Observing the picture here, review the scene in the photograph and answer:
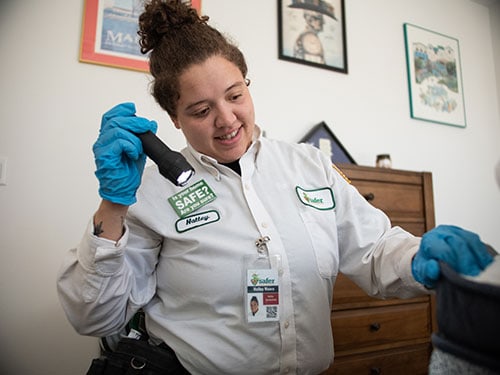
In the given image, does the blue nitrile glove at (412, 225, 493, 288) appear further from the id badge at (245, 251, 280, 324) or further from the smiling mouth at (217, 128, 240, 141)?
the smiling mouth at (217, 128, 240, 141)

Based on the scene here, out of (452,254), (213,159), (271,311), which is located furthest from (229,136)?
(452,254)

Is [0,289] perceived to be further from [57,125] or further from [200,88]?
[200,88]

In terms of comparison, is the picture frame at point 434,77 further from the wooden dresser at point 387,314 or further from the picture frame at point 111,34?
the picture frame at point 111,34

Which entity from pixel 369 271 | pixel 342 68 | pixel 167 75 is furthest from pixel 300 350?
pixel 342 68

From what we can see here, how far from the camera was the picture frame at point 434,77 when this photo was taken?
2.39 metres

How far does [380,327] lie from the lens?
1439 mm

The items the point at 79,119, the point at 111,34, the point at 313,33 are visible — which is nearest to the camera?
the point at 79,119

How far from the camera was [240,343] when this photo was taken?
73 centimetres

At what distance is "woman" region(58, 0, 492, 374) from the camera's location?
0.71 meters

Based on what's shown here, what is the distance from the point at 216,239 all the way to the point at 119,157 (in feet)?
0.91

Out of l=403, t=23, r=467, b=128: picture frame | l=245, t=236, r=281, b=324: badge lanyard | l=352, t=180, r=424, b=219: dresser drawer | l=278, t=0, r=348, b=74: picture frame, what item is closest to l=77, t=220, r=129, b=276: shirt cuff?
l=245, t=236, r=281, b=324: badge lanyard

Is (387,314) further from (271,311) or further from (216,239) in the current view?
(216,239)

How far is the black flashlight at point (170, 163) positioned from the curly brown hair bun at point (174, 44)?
8.6 inches

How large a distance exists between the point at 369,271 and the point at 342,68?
167cm
